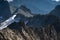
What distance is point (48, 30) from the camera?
103 meters

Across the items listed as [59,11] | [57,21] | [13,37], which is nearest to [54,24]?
[57,21]

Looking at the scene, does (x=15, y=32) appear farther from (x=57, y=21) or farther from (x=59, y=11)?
(x=59, y=11)

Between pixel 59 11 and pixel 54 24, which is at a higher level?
pixel 59 11

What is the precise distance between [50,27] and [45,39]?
27.3ft

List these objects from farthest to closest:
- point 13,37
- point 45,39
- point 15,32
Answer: point 45,39 → point 15,32 → point 13,37

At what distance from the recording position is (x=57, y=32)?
111 metres

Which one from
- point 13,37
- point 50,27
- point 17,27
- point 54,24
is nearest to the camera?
point 13,37

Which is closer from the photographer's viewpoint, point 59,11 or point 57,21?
point 57,21

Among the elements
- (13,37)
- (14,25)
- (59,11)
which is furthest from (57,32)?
(59,11)

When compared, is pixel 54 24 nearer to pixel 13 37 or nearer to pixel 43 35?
pixel 43 35

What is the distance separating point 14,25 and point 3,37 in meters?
16.8

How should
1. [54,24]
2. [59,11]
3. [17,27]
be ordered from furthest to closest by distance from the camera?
1. [59,11]
2. [54,24]
3. [17,27]

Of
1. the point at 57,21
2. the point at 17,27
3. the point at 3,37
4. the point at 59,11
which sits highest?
the point at 59,11

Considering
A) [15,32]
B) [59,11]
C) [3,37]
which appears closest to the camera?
[3,37]
